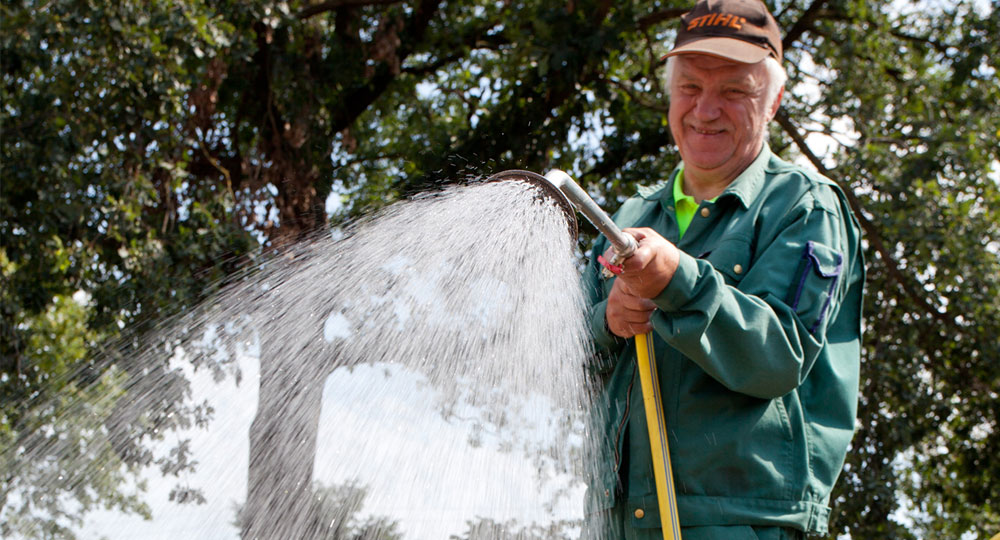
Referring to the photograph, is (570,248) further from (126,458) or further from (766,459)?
(126,458)

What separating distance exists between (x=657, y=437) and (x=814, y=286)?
47 cm

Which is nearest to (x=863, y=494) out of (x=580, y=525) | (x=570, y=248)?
(x=580, y=525)

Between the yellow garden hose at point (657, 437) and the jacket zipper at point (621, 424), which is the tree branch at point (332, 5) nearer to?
the jacket zipper at point (621, 424)

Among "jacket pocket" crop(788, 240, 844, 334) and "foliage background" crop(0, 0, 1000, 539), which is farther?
"foliage background" crop(0, 0, 1000, 539)

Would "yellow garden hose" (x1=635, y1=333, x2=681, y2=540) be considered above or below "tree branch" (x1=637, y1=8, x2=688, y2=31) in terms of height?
below

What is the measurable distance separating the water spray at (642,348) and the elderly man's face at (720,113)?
52cm

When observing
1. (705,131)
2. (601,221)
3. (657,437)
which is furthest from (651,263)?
(705,131)

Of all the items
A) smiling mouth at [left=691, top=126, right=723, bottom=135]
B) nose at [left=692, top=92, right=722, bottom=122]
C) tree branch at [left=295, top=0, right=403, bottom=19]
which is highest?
tree branch at [left=295, top=0, right=403, bottom=19]

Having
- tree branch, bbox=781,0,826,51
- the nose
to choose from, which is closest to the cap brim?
the nose

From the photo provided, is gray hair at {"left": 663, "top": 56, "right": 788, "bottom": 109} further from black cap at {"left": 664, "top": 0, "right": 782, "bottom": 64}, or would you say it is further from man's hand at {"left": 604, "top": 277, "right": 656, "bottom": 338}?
man's hand at {"left": 604, "top": 277, "right": 656, "bottom": 338}

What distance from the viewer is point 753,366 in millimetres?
2002

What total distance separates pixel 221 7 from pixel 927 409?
5410mm

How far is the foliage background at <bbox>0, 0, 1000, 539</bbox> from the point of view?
5484mm

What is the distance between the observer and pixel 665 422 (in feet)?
7.16
